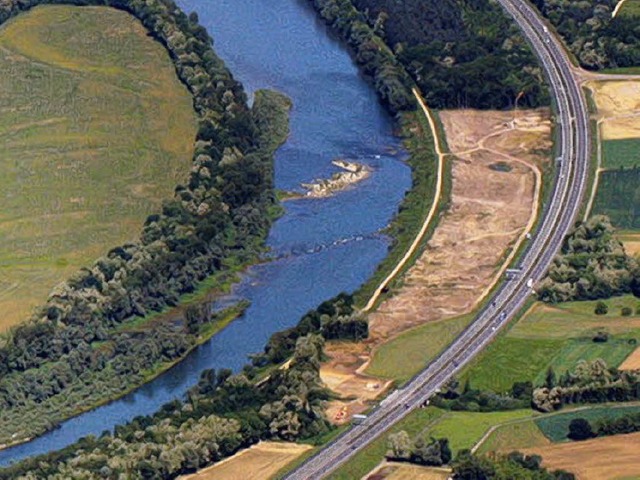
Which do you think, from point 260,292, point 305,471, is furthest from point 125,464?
point 260,292

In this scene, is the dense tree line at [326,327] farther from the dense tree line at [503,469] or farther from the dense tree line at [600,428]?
the dense tree line at [503,469]

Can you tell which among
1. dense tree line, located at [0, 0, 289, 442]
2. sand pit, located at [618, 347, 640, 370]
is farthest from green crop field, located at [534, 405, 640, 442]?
dense tree line, located at [0, 0, 289, 442]

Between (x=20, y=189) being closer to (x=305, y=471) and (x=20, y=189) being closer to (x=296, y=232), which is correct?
(x=296, y=232)

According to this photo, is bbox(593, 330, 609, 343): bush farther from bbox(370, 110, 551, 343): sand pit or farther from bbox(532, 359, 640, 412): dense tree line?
bbox(370, 110, 551, 343): sand pit

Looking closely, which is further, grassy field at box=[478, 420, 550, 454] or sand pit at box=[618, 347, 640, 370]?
sand pit at box=[618, 347, 640, 370]

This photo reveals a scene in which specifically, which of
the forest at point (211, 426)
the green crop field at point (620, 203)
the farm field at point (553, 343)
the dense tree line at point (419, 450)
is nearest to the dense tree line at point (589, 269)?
the farm field at point (553, 343)

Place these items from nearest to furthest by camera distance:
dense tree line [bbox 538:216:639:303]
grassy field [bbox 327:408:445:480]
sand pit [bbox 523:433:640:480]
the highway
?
1. sand pit [bbox 523:433:640:480]
2. grassy field [bbox 327:408:445:480]
3. the highway
4. dense tree line [bbox 538:216:639:303]
